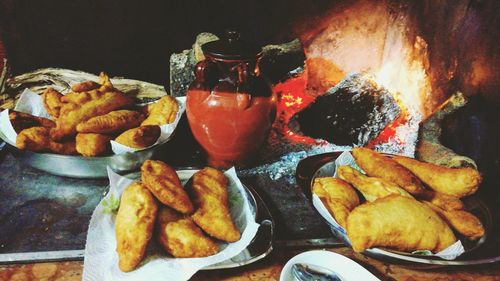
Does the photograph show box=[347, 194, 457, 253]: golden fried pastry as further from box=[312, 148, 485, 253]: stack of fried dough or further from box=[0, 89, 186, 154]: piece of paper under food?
box=[0, 89, 186, 154]: piece of paper under food

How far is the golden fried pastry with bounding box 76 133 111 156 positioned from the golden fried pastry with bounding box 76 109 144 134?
0.17 feet

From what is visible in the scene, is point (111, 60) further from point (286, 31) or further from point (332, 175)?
point (332, 175)

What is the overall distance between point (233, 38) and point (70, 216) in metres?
1.47

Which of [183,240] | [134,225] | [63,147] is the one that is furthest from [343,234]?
[63,147]

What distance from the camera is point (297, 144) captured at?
339 cm

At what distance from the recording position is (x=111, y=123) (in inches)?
101

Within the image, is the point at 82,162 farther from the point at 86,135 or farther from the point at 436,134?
the point at 436,134

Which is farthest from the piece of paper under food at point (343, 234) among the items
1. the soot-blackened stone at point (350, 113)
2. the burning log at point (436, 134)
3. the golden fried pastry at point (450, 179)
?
the soot-blackened stone at point (350, 113)

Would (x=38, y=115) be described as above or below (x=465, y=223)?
below

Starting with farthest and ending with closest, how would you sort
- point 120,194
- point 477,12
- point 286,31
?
1. point 286,31
2. point 477,12
3. point 120,194

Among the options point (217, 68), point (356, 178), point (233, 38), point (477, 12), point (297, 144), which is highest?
point (477, 12)

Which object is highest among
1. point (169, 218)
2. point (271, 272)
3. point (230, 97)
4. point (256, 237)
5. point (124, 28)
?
point (124, 28)

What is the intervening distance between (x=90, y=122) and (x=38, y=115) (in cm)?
73

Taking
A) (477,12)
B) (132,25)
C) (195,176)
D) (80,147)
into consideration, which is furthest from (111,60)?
(477,12)
